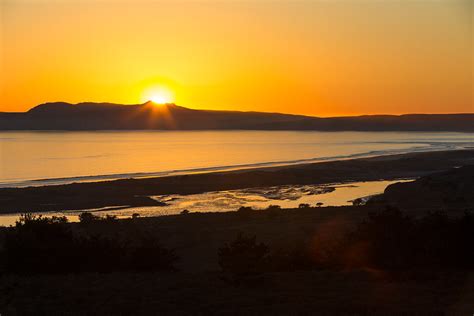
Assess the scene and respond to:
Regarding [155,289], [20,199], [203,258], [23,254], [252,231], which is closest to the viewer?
[155,289]

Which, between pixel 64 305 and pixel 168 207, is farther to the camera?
pixel 168 207

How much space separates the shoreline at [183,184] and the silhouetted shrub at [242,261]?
22780 millimetres

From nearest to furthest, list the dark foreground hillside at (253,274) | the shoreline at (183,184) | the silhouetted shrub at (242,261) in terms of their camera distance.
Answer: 1. the dark foreground hillside at (253,274)
2. the silhouetted shrub at (242,261)
3. the shoreline at (183,184)

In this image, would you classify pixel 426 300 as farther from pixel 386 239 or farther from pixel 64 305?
pixel 64 305

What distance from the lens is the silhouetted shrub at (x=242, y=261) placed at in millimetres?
13688

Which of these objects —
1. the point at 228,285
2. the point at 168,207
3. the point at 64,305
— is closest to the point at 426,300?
the point at 228,285

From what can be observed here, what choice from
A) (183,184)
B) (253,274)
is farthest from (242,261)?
(183,184)

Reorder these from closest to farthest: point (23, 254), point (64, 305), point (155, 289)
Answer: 1. point (64, 305)
2. point (155, 289)
3. point (23, 254)

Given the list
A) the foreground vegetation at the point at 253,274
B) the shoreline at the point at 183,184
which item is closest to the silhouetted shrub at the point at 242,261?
the foreground vegetation at the point at 253,274

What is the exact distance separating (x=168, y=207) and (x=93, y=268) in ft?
67.6

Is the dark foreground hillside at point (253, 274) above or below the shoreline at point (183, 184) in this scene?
above

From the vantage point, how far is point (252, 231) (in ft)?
75.7

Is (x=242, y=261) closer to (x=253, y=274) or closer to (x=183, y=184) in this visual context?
(x=253, y=274)

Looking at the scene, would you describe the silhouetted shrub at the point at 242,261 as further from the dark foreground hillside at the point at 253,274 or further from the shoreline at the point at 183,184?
the shoreline at the point at 183,184
